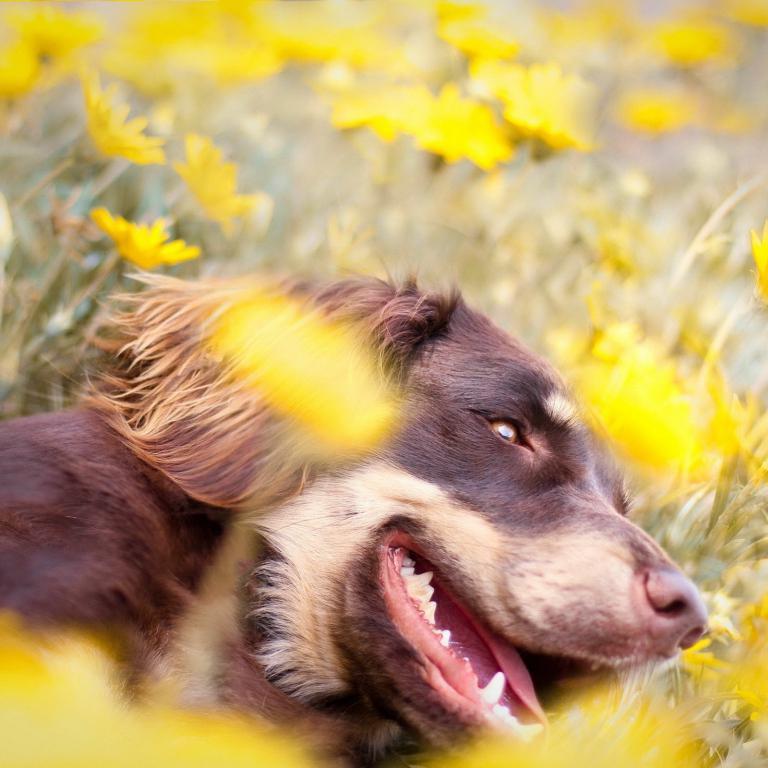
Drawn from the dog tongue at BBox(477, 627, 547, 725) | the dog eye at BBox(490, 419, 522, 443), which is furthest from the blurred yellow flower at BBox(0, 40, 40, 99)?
the dog tongue at BBox(477, 627, 547, 725)

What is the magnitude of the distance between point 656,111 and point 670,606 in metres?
3.89

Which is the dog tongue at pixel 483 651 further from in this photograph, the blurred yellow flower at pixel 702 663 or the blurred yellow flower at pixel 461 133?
the blurred yellow flower at pixel 461 133

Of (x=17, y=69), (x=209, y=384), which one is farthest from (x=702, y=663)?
(x=17, y=69)

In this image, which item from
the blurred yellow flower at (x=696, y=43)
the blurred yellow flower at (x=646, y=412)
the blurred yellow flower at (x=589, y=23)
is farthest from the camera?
the blurred yellow flower at (x=696, y=43)

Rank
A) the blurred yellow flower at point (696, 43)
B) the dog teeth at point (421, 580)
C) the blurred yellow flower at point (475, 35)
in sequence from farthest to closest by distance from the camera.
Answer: the blurred yellow flower at point (696, 43), the blurred yellow flower at point (475, 35), the dog teeth at point (421, 580)

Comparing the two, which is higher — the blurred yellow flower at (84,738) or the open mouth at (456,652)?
the blurred yellow flower at (84,738)

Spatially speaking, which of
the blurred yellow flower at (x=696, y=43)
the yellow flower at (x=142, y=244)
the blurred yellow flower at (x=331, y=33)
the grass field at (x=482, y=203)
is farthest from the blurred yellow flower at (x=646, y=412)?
the blurred yellow flower at (x=696, y=43)

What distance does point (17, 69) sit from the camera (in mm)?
3254

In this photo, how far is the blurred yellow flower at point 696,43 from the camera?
5.26 metres

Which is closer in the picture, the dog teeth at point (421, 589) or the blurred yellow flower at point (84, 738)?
the blurred yellow flower at point (84, 738)

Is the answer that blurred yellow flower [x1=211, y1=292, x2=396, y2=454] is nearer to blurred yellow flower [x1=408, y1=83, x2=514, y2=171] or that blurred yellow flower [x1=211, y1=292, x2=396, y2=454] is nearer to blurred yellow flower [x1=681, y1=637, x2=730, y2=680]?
blurred yellow flower [x1=681, y1=637, x2=730, y2=680]

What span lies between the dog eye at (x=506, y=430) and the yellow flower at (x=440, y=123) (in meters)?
1.52

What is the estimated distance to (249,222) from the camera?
4.06 m

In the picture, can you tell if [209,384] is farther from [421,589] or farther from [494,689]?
[494,689]
